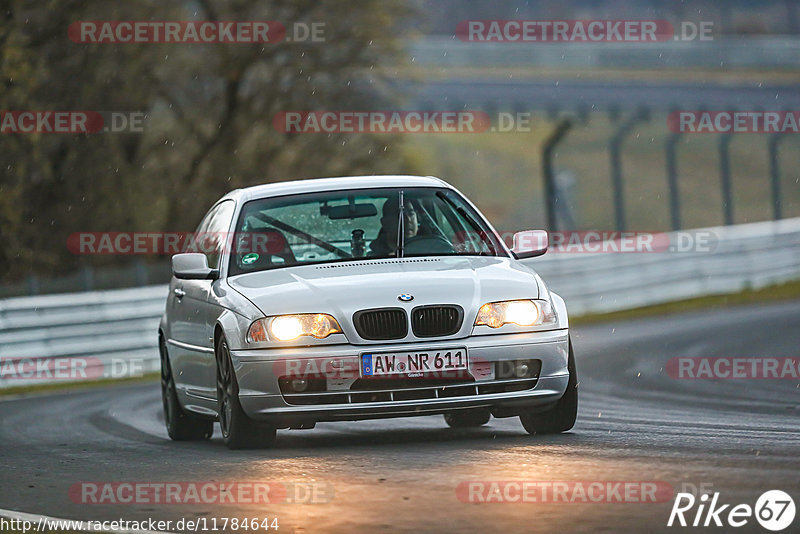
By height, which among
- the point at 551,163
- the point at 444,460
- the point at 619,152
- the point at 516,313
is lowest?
the point at 444,460

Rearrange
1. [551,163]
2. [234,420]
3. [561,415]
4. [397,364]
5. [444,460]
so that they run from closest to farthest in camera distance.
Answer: [444,460], [397,364], [234,420], [561,415], [551,163]

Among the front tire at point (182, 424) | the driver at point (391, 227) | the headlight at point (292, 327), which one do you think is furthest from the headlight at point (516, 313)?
the front tire at point (182, 424)

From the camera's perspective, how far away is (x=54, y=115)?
96.8ft

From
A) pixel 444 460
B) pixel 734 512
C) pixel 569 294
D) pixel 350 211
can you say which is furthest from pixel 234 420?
pixel 569 294

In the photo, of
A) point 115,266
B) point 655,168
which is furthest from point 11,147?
point 655,168

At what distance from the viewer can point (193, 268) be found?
10.4 meters

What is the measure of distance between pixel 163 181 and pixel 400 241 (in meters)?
24.0

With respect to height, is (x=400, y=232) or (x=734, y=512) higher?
(x=400, y=232)

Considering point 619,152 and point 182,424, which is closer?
point 182,424

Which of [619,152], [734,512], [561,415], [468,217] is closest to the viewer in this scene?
[734,512]

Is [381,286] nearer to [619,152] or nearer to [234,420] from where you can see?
[234,420]

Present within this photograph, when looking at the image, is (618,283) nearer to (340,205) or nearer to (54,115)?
(54,115)

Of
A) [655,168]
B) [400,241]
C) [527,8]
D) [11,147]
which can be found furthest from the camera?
[527,8]

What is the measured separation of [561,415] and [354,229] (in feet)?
5.58
